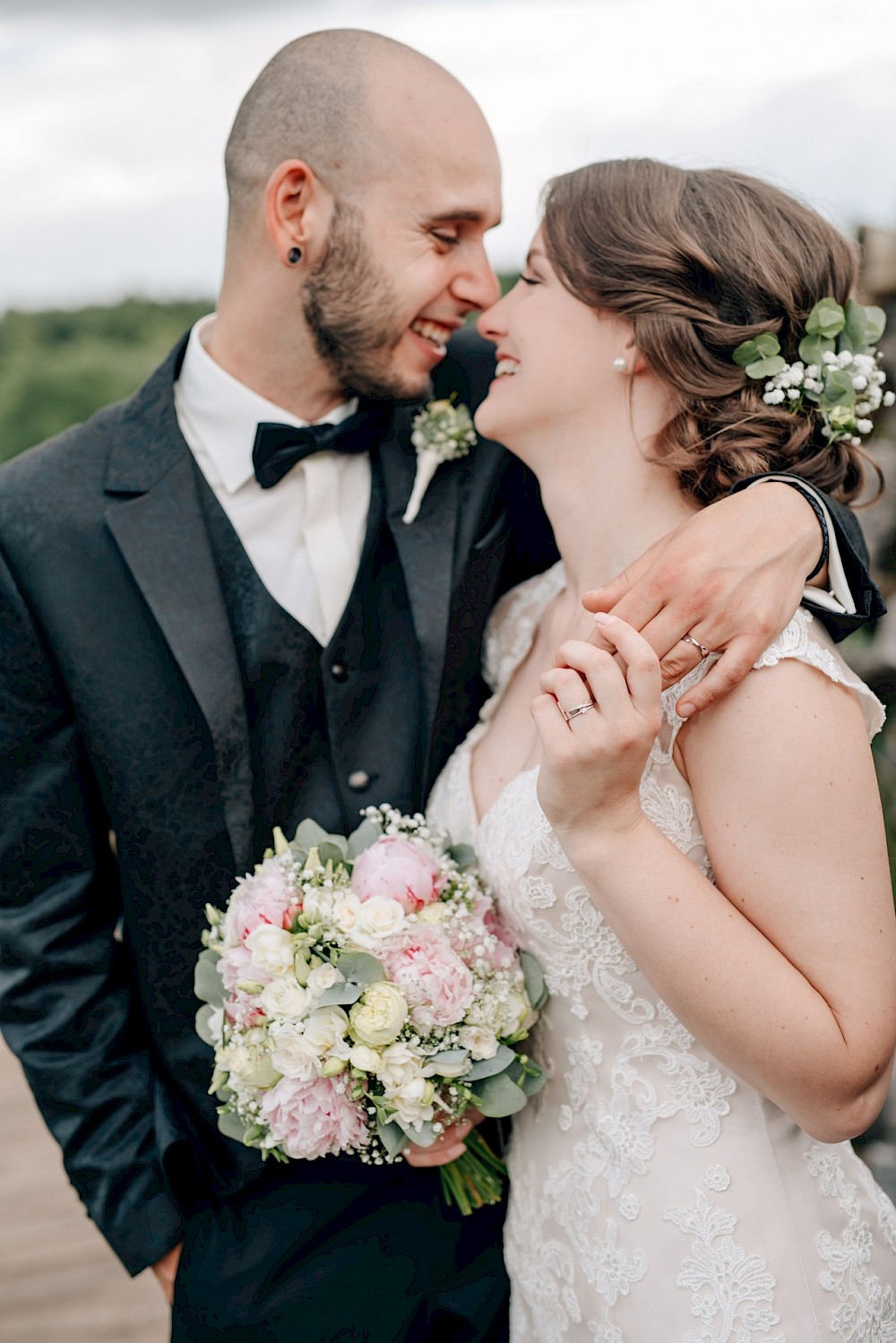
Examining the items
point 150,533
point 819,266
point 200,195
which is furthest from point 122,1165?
point 200,195

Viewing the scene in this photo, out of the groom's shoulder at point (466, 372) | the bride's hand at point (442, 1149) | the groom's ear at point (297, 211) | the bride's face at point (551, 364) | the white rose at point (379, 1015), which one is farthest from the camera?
the groom's shoulder at point (466, 372)

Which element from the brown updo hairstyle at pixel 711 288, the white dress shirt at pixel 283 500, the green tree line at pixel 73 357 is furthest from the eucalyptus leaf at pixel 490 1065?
the green tree line at pixel 73 357

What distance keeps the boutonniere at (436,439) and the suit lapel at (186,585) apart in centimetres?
41

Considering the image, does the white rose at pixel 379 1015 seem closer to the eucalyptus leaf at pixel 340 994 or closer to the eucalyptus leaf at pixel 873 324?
the eucalyptus leaf at pixel 340 994

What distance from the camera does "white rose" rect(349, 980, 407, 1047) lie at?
156 centimetres

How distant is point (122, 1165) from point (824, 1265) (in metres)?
1.25

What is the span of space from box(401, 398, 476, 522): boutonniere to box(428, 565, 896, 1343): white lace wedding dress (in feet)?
2.25

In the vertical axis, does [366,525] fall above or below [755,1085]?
above

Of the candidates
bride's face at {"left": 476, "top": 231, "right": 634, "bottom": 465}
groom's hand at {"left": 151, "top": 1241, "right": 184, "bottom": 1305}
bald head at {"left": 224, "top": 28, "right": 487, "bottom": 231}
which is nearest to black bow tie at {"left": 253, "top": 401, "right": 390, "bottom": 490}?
bride's face at {"left": 476, "top": 231, "right": 634, "bottom": 465}

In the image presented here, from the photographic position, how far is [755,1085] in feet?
5.00

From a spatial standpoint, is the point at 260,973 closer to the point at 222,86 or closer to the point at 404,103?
the point at 404,103

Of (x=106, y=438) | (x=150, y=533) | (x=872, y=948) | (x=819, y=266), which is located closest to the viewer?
(x=872, y=948)

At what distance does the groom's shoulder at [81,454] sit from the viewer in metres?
1.99

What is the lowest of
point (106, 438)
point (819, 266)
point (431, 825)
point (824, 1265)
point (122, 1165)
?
point (122, 1165)
